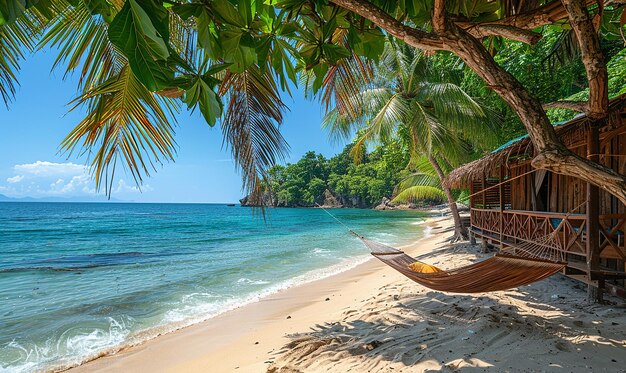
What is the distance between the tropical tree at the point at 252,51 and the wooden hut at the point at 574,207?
2.91 ft

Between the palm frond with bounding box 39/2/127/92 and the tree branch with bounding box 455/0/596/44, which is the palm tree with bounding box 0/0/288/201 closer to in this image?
the palm frond with bounding box 39/2/127/92

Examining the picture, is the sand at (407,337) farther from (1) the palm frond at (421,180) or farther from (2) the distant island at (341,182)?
(2) the distant island at (341,182)

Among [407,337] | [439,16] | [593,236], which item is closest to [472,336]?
[407,337]

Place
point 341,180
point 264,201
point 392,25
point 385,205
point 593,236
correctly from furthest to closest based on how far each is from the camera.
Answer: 1. point 341,180
2. point 385,205
3. point 593,236
4. point 264,201
5. point 392,25

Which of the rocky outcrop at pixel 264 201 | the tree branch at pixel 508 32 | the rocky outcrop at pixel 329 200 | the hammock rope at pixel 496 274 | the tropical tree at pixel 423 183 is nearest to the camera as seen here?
the tree branch at pixel 508 32

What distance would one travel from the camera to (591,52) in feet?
3.29

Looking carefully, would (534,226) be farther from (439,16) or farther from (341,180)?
(341,180)

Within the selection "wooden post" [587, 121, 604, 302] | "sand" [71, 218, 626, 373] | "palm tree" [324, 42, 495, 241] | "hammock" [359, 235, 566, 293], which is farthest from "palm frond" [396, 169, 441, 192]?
"hammock" [359, 235, 566, 293]

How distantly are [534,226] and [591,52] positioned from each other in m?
3.01

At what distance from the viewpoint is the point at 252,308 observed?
3.91 meters

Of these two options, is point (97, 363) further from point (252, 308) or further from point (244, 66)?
point (244, 66)

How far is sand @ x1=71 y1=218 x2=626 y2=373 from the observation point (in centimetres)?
173

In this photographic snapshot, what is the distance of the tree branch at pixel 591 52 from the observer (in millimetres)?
985

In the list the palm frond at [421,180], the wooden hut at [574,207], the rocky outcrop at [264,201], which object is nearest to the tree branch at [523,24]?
the wooden hut at [574,207]
